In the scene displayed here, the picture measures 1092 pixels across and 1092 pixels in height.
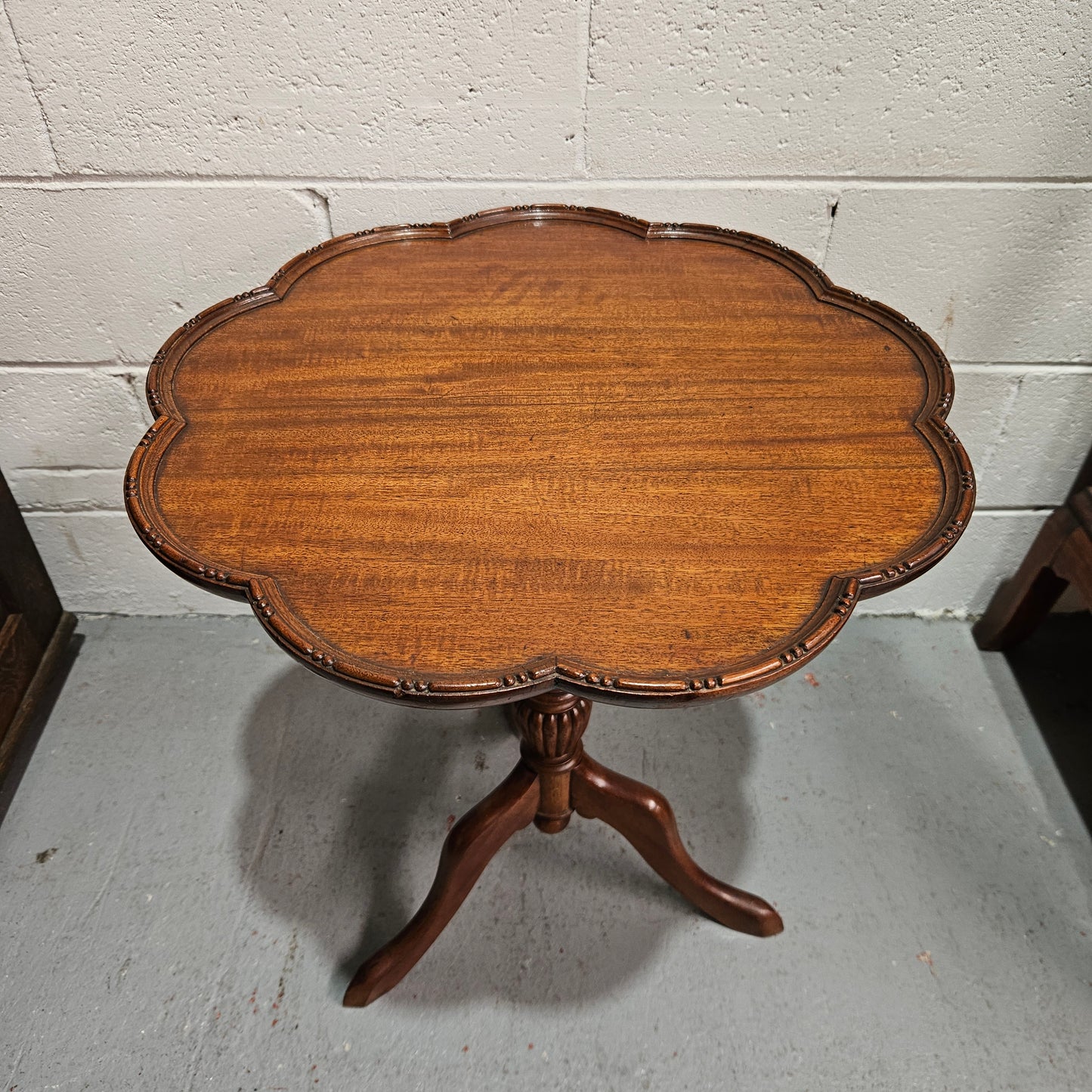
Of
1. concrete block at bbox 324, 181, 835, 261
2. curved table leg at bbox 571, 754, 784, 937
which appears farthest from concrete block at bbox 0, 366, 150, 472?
curved table leg at bbox 571, 754, 784, 937

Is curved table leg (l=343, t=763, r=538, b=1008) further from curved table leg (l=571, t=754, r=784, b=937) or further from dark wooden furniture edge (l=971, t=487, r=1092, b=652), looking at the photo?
dark wooden furniture edge (l=971, t=487, r=1092, b=652)

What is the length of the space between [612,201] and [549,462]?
0.71 metres

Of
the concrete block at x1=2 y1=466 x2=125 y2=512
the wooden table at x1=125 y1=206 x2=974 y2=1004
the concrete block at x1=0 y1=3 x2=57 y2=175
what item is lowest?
the concrete block at x1=2 y1=466 x2=125 y2=512

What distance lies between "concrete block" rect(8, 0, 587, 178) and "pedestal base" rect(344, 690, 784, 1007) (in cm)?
93

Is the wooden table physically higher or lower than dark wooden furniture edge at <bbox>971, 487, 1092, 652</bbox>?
higher

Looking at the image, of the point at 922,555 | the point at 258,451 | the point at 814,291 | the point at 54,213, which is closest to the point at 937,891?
the point at 922,555

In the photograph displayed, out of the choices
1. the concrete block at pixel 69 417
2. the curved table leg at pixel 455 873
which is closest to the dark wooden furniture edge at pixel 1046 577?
the curved table leg at pixel 455 873

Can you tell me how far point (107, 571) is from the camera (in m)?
2.02

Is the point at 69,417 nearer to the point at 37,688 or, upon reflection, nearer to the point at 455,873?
the point at 37,688

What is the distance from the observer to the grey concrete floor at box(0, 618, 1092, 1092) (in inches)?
55.3

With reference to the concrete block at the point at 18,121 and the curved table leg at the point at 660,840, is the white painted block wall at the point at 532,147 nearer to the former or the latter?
the concrete block at the point at 18,121

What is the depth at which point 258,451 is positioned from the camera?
1.08 m

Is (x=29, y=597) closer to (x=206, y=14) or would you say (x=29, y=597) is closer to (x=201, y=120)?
(x=201, y=120)

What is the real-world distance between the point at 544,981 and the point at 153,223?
1.43 metres
